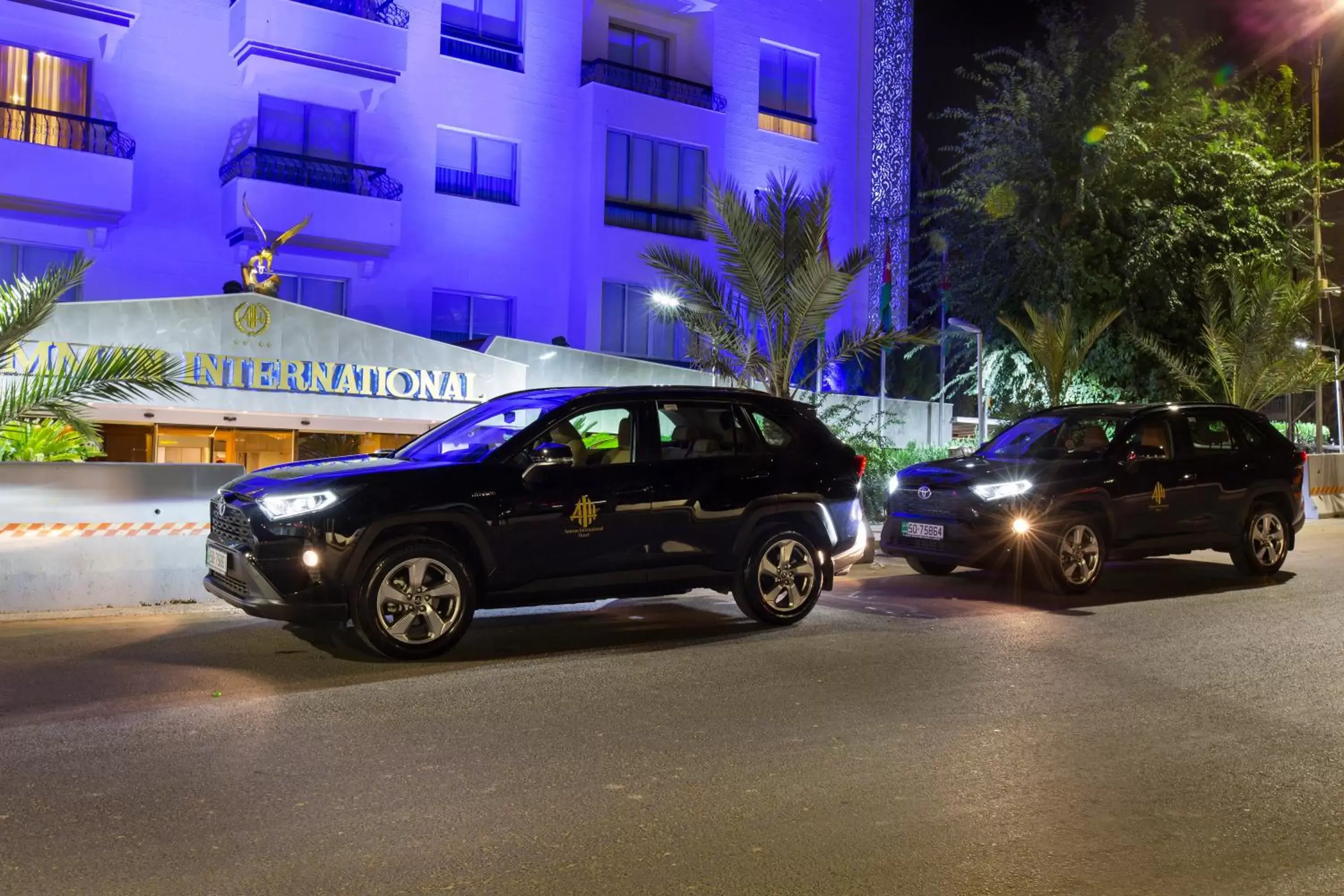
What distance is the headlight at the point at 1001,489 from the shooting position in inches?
442

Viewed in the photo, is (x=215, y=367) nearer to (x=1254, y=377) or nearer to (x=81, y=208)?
(x=81, y=208)

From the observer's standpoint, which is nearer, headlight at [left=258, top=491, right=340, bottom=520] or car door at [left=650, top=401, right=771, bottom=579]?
headlight at [left=258, top=491, right=340, bottom=520]

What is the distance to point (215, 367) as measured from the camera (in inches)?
703

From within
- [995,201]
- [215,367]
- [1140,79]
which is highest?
[1140,79]

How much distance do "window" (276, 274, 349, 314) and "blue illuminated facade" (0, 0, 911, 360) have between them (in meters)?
0.03

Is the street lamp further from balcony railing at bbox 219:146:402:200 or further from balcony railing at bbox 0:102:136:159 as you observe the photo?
balcony railing at bbox 0:102:136:159

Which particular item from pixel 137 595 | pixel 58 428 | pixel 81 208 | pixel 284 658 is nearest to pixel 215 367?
pixel 81 208

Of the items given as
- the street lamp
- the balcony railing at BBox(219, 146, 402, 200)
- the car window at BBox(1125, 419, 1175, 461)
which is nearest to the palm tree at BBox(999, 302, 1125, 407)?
the street lamp

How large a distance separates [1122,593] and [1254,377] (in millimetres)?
14115

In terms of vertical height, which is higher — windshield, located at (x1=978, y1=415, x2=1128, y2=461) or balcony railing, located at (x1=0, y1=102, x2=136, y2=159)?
balcony railing, located at (x1=0, y1=102, x2=136, y2=159)

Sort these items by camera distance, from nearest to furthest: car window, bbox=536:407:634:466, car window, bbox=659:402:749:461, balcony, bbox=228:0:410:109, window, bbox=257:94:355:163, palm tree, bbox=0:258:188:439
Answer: car window, bbox=536:407:634:466 → car window, bbox=659:402:749:461 → palm tree, bbox=0:258:188:439 → balcony, bbox=228:0:410:109 → window, bbox=257:94:355:163

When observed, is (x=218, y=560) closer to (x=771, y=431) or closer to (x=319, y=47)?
(x=771, y=431)

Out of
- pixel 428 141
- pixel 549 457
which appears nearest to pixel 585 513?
pixel 549 457

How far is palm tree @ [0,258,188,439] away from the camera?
10.9 m
